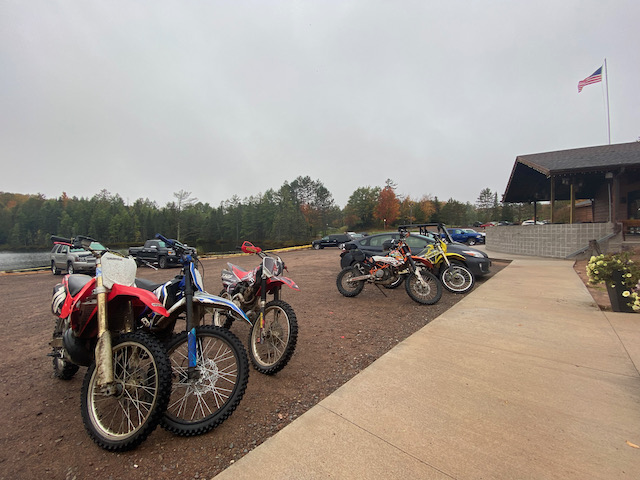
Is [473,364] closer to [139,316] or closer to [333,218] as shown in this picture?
[139,316]

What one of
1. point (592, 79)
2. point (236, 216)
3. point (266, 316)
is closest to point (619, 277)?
point (266, 316)

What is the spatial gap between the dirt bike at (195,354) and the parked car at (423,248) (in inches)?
180

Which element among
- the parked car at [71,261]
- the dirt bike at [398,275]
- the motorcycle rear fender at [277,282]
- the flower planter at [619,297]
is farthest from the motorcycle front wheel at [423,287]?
the parked car at [71,261]

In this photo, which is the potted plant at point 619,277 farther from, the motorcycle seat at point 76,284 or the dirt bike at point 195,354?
the motorcycle seat at point 76,284

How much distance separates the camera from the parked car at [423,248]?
6.96 meters

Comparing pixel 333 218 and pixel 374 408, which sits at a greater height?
pixel 333 218

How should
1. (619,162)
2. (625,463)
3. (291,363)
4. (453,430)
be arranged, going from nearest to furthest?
(625,463) < (453,430) < (291,363) < (619,162)

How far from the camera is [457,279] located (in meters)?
5.93

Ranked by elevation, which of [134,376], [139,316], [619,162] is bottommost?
[134,376]

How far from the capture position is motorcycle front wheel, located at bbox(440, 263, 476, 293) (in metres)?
5.84

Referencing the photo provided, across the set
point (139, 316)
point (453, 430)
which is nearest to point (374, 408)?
point (453, 430)

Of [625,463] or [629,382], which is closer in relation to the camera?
[625,463]

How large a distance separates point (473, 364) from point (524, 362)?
1.63 feet

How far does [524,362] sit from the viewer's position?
2.71 metres
